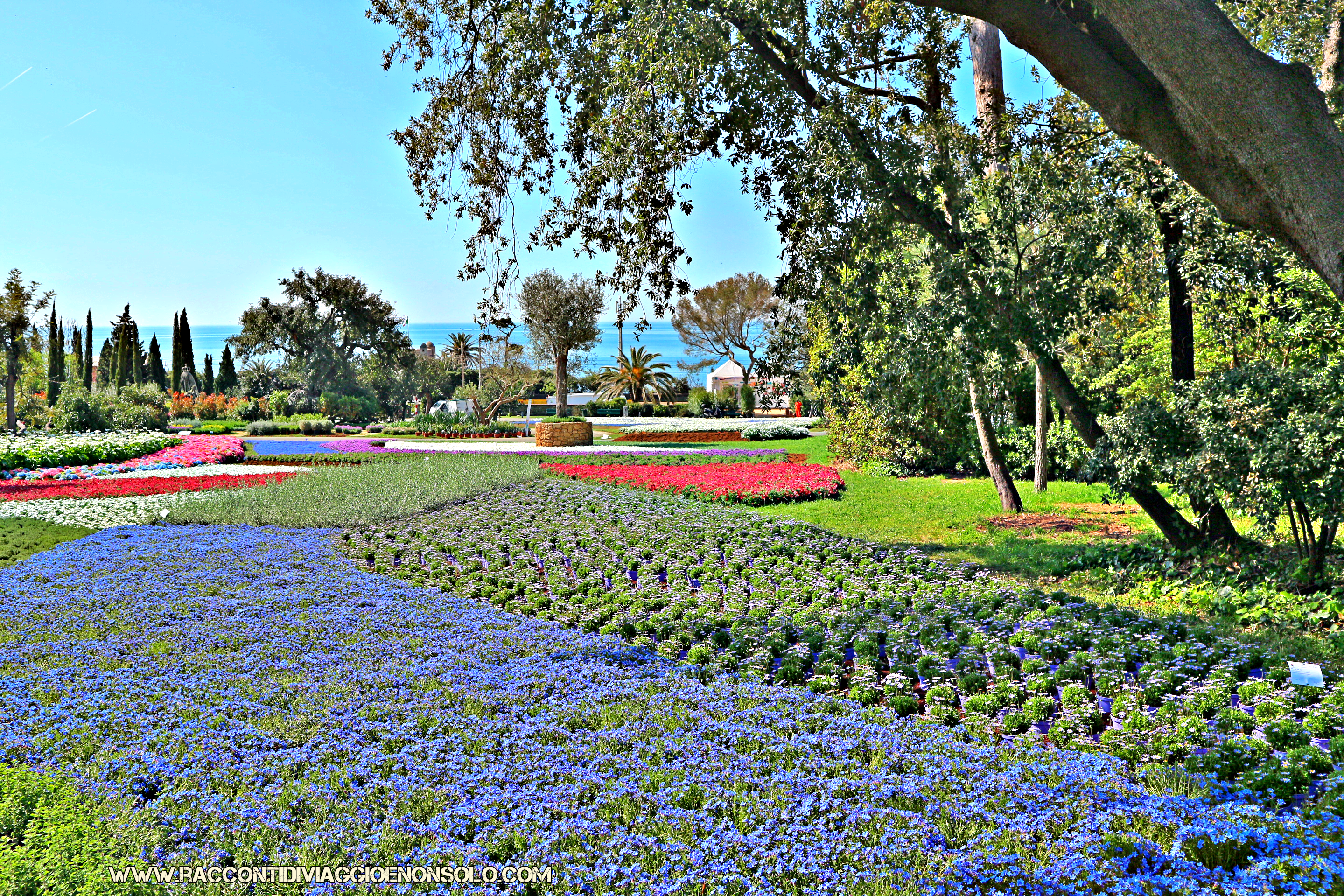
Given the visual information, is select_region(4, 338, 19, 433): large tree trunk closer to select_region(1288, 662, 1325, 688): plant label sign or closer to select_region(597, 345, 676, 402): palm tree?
select_region(597, 345, 676, 402): palm tree

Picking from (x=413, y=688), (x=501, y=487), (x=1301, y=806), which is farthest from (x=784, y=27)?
(x=501, y=487)

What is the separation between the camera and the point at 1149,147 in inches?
164

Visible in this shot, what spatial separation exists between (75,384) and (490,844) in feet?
112

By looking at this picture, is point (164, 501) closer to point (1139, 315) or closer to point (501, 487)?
point (501, 487)

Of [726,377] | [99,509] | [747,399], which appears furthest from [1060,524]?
[726,377]

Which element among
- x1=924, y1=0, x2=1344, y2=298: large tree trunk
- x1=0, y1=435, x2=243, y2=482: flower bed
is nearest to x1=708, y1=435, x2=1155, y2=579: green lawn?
x1=924, y1=0, x2=1344, y2=298: large tree trunk

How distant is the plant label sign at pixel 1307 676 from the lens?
4004 mm

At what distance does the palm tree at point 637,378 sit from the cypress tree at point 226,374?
27.0 metres

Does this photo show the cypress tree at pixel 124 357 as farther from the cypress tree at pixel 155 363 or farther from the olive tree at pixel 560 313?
the olive tree at pixel 560 313

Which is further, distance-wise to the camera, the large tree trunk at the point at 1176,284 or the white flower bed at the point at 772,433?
the white flower bed at the point at 772,433

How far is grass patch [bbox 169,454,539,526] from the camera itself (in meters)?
10.4

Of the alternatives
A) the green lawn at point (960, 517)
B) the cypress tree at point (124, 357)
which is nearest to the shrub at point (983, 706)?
the green lawn at point (960, 517)

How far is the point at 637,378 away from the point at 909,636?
1591 inches

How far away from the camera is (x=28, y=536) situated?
9508mm
